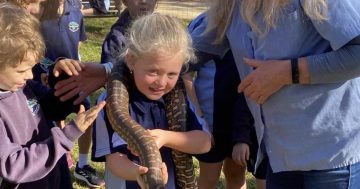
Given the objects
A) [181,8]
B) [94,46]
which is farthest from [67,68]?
[181,8]

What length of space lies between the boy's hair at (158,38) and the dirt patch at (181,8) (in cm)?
1035

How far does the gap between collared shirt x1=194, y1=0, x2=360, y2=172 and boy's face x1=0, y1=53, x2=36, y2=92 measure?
104 cm

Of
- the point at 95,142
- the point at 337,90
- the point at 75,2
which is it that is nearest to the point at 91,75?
the point at 95,142

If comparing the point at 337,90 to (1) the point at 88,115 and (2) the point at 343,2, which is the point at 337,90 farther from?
(1) the point at 88,115

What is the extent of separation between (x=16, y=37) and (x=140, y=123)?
0.71m

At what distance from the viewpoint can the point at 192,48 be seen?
9.71ft

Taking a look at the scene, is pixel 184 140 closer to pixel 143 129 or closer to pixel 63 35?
pixel 143 129

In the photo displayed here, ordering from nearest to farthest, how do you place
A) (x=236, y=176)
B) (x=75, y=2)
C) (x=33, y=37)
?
(x=33, y=37)
(x=236, y=176)
(x=75, y=2)

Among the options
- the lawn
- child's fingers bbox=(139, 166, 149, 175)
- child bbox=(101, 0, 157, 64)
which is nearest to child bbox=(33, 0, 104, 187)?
the lawn

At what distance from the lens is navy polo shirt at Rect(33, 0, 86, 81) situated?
16.6ft

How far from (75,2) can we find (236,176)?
2700 millimetres

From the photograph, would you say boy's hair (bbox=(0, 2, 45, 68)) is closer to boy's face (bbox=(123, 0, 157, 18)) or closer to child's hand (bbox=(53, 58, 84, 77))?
child's hand (bbox=(53, 58, 84, 77))

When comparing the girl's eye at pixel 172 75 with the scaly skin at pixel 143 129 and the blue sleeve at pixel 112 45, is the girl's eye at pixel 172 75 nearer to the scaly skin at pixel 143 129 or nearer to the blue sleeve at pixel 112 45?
the scaly skin at pixel 143 129

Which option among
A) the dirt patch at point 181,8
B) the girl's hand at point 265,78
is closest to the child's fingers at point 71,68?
the girl's hand at point 265,78
